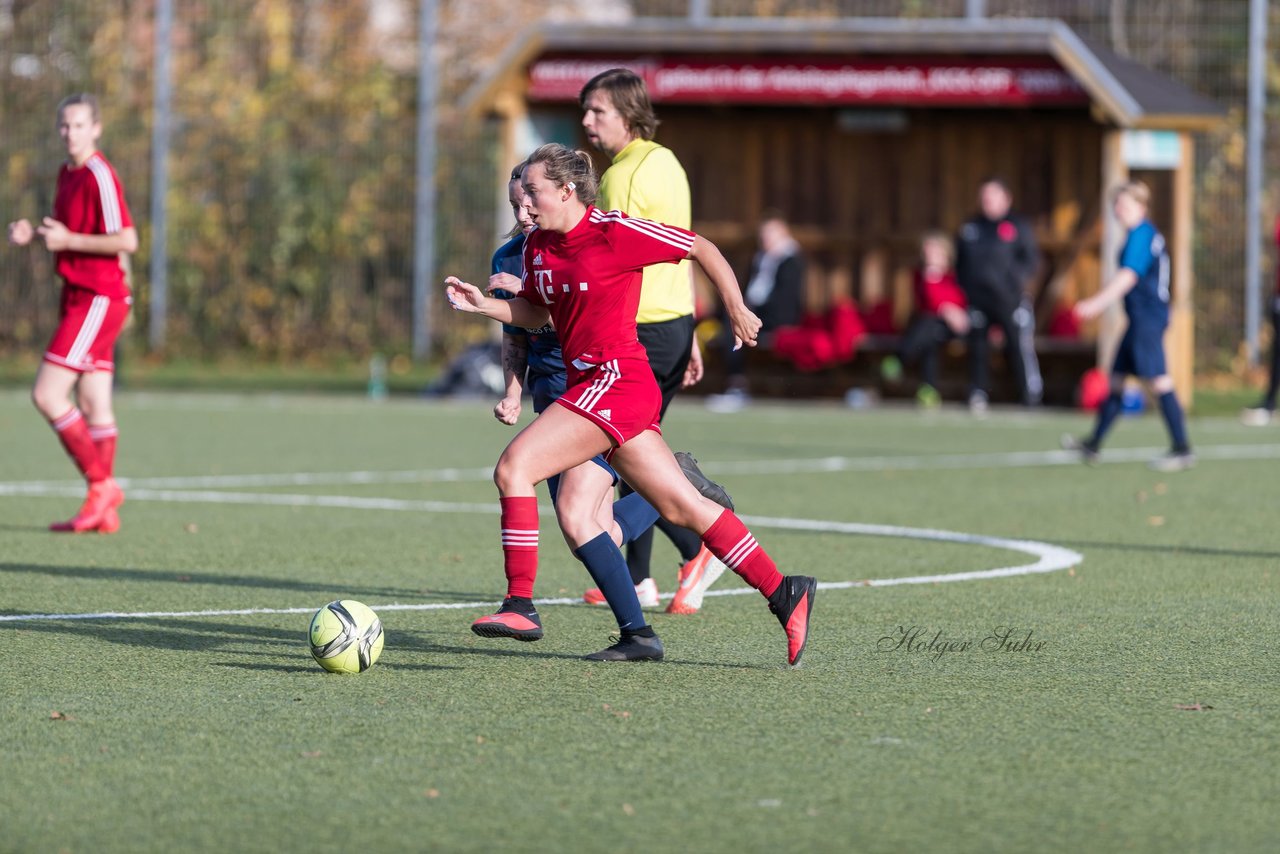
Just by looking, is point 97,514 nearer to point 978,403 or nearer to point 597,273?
point 597,273

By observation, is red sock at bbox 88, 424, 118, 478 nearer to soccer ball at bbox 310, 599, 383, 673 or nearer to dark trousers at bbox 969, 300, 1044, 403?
soccer ball at bbox 310, 599, 383, 673

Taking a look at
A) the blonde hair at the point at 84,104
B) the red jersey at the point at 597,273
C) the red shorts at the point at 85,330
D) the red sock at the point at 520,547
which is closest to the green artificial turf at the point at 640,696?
the red sock at the point at 520,547

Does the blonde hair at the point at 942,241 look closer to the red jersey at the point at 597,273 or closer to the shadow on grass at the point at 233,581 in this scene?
the shadow on grass at the point at 233,581

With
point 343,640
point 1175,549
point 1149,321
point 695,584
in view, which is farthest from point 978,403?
point 343,640

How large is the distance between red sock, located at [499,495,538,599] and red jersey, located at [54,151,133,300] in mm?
4539

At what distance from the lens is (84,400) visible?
1087 centimetres

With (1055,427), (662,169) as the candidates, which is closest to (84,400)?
(662,169)

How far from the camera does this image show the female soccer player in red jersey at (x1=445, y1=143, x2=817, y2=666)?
6422 millimetres

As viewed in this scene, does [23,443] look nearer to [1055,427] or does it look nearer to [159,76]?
[1055,427]

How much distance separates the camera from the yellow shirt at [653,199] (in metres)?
7.45

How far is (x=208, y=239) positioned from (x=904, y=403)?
957 centimetres

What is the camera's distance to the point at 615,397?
6.43 metres

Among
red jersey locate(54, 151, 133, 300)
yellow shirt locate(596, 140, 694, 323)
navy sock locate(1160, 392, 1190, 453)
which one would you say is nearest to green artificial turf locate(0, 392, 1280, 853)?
yellow shirt locate(596, 140, 694, 323)

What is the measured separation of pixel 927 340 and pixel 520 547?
48.9ft
